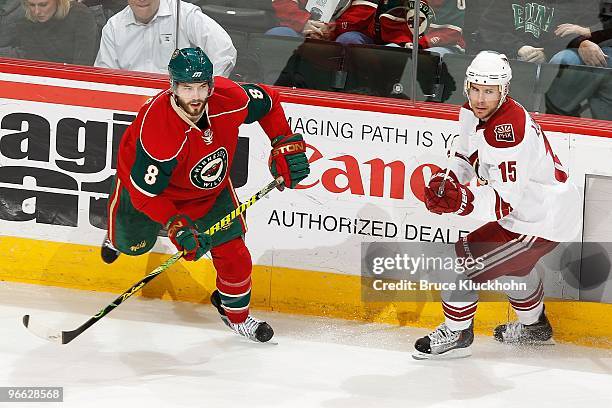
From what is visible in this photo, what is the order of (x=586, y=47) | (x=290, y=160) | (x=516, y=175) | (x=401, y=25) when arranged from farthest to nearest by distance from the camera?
(x=401, y=25) < (x=586, y=47) < (x=290, y=160) < (x=516, y=175)

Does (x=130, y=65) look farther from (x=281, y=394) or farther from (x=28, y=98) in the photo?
(x=281, y=394)

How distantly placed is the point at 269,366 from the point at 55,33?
1.58 m

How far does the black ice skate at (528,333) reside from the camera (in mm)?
4414

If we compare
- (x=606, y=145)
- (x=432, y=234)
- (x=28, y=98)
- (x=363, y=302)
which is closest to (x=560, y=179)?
(x=606, y=145)

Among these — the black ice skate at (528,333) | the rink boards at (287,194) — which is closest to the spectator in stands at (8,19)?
the rink boards at (287,194)

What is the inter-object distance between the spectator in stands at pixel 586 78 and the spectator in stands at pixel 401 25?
14.2 inches

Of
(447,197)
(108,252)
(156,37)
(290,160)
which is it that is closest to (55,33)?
(156,37)

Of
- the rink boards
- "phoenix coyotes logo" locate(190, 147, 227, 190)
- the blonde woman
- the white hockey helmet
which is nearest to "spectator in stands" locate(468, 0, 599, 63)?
the rink boards

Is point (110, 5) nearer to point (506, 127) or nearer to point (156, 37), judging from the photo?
point (156, 37)

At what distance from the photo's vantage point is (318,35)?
15.1ft

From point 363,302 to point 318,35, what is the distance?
98 centimetres

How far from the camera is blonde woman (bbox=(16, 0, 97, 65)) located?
4.82m

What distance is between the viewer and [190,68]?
A: 3924 mm

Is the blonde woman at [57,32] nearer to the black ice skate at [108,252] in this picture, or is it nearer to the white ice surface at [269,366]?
the black ice skate at [108,252]
